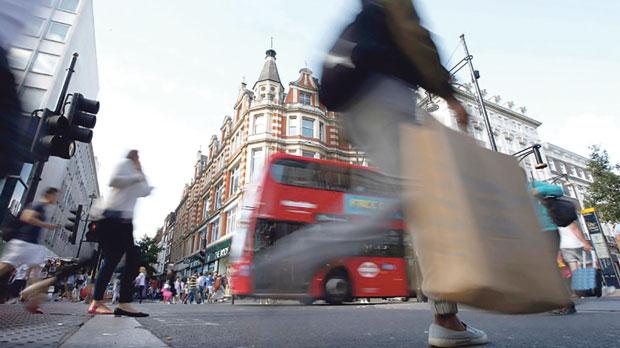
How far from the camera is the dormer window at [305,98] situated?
87.2 ft

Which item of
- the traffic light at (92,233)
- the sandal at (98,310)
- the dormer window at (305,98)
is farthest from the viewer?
the dormer window at (305,98)

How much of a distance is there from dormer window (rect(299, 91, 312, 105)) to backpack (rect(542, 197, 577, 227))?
23.7 meters

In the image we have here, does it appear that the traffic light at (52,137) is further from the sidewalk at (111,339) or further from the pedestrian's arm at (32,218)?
the sidewalk at (111,339)

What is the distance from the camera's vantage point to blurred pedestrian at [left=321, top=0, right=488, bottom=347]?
1.35 meters

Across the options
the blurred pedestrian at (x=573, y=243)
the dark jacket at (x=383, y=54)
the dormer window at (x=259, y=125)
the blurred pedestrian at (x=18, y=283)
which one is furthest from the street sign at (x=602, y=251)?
the dormer window at (x=259, y=125)

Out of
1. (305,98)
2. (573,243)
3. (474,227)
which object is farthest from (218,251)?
(474,227)

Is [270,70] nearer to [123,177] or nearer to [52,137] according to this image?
[52,137]

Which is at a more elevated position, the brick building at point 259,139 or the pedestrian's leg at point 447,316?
the brick building at point 259,139

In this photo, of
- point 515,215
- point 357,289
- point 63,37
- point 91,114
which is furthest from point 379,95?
point 63,37

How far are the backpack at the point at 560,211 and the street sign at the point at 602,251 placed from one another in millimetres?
11932

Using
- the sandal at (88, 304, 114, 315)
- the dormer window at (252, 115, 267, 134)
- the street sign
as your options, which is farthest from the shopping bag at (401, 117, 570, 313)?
the dormer window at (252, 115, 267, 134)

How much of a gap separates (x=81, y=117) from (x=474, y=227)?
177 inches

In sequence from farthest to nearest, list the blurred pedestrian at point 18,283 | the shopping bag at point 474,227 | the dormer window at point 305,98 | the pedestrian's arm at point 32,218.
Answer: the dormer window at point 305,98 < the blurred pedestrian at point 18,283 < the pedestrian's arm at point 32,218 < the shopping bag at point 474,227

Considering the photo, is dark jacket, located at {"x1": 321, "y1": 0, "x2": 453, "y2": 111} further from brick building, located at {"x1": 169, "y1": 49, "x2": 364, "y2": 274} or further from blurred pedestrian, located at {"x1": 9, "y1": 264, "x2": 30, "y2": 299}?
brick building, located at {"x1": 169, "y1": 49, "x2": 364, "y2": 274}
